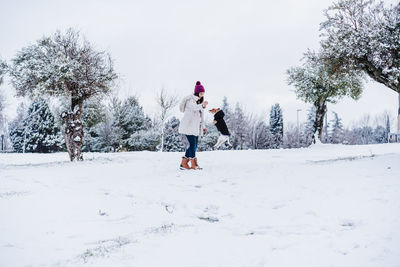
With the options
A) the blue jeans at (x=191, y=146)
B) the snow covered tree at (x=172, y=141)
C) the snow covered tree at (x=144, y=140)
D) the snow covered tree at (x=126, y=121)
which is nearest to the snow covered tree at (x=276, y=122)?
the snow covered tree at (x=172, y=141)

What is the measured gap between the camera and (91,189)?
570 centimetres

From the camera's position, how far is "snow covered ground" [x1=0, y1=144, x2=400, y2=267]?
2.71 metres

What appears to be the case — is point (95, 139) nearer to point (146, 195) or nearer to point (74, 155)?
point (74, 155)

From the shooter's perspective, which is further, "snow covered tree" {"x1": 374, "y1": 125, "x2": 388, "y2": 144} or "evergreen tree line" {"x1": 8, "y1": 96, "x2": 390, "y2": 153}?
"snow covered tree" {"x1": 374, "y1": 125, "x2": 388, "y2": 144}

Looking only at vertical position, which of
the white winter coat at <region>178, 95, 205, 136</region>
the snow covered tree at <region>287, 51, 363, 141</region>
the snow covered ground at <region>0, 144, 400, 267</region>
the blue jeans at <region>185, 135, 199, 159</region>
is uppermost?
the snow covered tree at <region>287, 51, 363, 141</region>

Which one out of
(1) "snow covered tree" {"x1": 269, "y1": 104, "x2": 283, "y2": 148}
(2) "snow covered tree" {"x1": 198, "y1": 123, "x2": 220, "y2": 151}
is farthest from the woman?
(1) "snow covered tree" {"x1": 269, "y1": 104, "x2": 283, "y2": 148}

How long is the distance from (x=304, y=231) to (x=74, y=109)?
39.4ft

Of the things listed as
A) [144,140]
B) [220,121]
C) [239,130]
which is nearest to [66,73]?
[220,121]

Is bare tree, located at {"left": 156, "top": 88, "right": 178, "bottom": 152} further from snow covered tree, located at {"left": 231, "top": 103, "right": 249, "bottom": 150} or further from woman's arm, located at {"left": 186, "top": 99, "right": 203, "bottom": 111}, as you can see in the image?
woman's arm, located at {"left": 186, "top": 99, "right": 203, "bottom": 111}

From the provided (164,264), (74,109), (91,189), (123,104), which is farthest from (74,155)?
(123,104)

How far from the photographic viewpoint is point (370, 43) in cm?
976

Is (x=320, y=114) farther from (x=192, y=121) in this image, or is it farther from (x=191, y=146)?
(x=191, y=146)

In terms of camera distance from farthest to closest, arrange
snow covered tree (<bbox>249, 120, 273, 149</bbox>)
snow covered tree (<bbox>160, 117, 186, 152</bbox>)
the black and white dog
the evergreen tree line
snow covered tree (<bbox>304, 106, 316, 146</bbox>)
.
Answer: snow covered tree (<bbox>304, 106, 316, 146</bbox>) → snow covered tree (<bbox>249, 120, 273, 149</bbox>) → snow covered tree (<bbox>160, 117, 186, 152</bbox>) → the evergreen tree line → the black and white dog

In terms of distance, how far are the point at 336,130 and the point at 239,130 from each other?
3354cm
